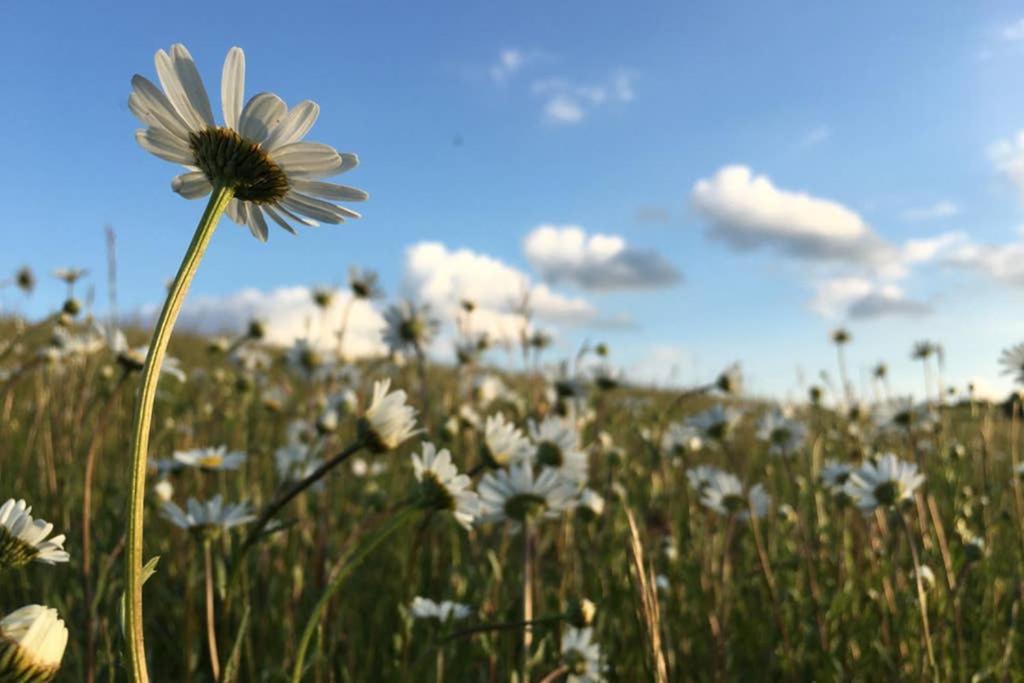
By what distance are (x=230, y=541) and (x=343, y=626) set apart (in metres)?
0.39

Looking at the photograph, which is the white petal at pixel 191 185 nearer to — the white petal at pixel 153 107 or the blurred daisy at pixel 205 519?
the white petal at pixel 153 107

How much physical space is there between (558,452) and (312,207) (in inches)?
49.9

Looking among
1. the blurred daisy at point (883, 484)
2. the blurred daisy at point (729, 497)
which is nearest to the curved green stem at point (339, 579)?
the blurred daisy at point (883, 484)

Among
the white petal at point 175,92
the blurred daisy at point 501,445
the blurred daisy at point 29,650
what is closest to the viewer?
the blurred daisy at point 29,650

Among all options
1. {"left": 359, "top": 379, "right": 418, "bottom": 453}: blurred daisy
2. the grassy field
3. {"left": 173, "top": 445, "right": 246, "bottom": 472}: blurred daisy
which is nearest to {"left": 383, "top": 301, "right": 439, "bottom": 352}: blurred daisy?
the grassy field

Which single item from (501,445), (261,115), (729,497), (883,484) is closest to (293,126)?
(261,115)

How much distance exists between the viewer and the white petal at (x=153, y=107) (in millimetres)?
839

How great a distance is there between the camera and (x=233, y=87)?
0.89 meters

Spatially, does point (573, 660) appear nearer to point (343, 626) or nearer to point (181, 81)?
point (343, 626)

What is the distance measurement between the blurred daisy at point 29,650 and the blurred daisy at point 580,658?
3.87 ft

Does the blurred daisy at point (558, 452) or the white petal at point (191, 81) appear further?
the blurred daisy at point (558, 452)

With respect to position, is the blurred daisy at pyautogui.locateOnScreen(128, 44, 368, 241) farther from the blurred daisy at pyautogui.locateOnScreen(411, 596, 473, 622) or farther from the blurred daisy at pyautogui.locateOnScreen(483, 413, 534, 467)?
the blurred daisy at pyautogui.locateOnScreen(411, 596, 473, 622)

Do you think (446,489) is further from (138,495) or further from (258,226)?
(138,495)

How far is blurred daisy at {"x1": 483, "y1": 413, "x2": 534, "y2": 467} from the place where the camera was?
176 centimetres
